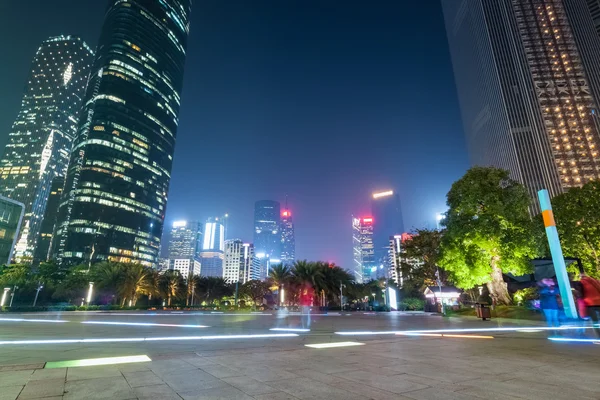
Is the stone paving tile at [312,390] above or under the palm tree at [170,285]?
under

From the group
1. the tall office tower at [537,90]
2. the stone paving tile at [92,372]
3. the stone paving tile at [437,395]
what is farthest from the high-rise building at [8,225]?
the tall office tower at [537,90]

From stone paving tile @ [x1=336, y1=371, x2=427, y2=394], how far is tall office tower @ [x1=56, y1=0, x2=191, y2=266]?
140m

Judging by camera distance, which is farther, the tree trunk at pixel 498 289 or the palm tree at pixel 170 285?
the palm tree at pixel 170 285

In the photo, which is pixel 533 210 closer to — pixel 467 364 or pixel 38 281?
pixel 467 364

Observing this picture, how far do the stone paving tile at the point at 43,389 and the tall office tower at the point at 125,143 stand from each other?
13854 cm

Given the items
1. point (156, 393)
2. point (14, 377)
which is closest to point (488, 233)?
point (156, 393)

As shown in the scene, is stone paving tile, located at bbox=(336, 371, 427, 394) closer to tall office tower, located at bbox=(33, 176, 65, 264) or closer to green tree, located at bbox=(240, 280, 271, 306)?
green tree, located at bbox=(240, 280, 271, 306)

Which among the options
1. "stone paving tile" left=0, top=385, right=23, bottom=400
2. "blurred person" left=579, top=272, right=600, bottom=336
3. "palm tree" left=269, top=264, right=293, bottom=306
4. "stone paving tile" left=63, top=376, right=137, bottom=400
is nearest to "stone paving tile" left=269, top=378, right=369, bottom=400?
"stone paving tile" left=63, top=376, right=137, bottom=400

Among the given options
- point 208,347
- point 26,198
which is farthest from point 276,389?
point 26,198

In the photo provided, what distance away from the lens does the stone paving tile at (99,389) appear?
3.27m

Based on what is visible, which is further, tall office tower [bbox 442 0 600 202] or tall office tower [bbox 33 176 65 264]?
tall office tower [bbox 33 176 65 264]

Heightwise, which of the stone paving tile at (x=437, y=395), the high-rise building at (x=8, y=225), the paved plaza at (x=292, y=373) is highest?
the high-rise building at (x=8, y=225)

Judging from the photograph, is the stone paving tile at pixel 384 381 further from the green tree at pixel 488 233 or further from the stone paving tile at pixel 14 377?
the green tree at pixel 488 233

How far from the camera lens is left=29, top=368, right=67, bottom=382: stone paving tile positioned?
4.17 metres
